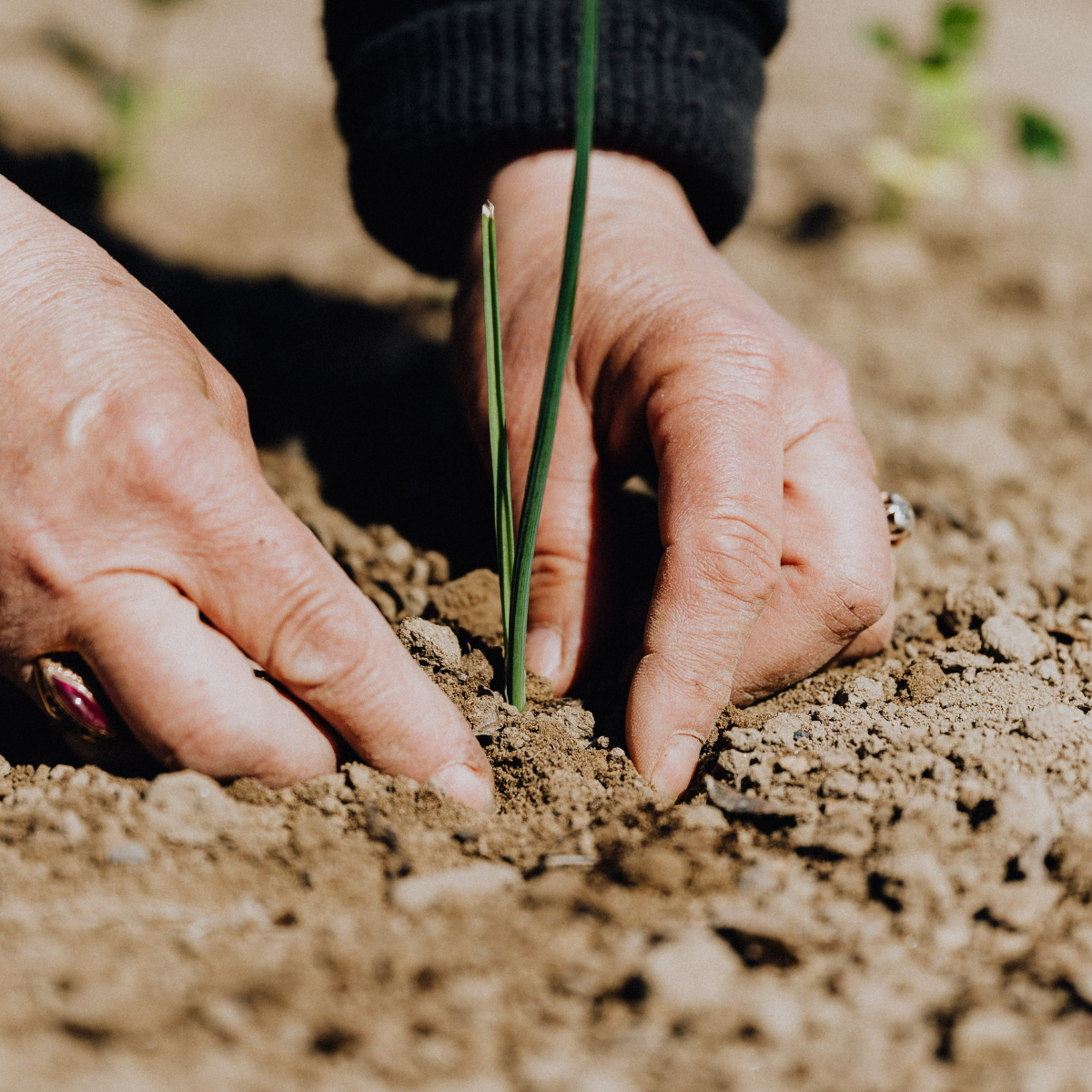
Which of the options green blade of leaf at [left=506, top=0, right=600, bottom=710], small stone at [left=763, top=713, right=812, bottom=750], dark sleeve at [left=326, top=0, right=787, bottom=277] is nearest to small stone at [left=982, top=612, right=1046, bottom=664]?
small stone at [left=763, top=713, right=812, bottom=750]

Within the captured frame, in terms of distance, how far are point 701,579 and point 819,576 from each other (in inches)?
6.6

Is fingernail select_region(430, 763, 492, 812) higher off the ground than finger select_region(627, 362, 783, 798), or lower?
lower

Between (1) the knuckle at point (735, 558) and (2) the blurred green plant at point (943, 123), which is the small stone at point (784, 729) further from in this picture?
(2) the blurred green plant at point (943, 123)

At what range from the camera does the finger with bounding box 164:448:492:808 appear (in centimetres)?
94

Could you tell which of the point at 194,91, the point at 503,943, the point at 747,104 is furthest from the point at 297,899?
the point at 194,91

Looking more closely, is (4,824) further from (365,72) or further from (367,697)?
(365,72)

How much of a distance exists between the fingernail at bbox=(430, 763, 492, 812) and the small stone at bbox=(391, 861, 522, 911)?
0.35 feet

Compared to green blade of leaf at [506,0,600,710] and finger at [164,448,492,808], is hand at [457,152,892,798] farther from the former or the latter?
finger at [164,448,492,808]

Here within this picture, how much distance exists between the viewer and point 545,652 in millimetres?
1244

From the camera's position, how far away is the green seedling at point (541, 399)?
88 centimetres

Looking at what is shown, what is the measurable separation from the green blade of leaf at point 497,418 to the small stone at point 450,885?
0.31 metres

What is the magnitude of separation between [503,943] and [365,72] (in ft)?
4.70

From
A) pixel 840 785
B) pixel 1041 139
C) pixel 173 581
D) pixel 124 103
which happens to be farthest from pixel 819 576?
pixel 124 103

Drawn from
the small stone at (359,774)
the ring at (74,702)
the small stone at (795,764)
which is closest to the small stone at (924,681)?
the small stone at (795,764)
